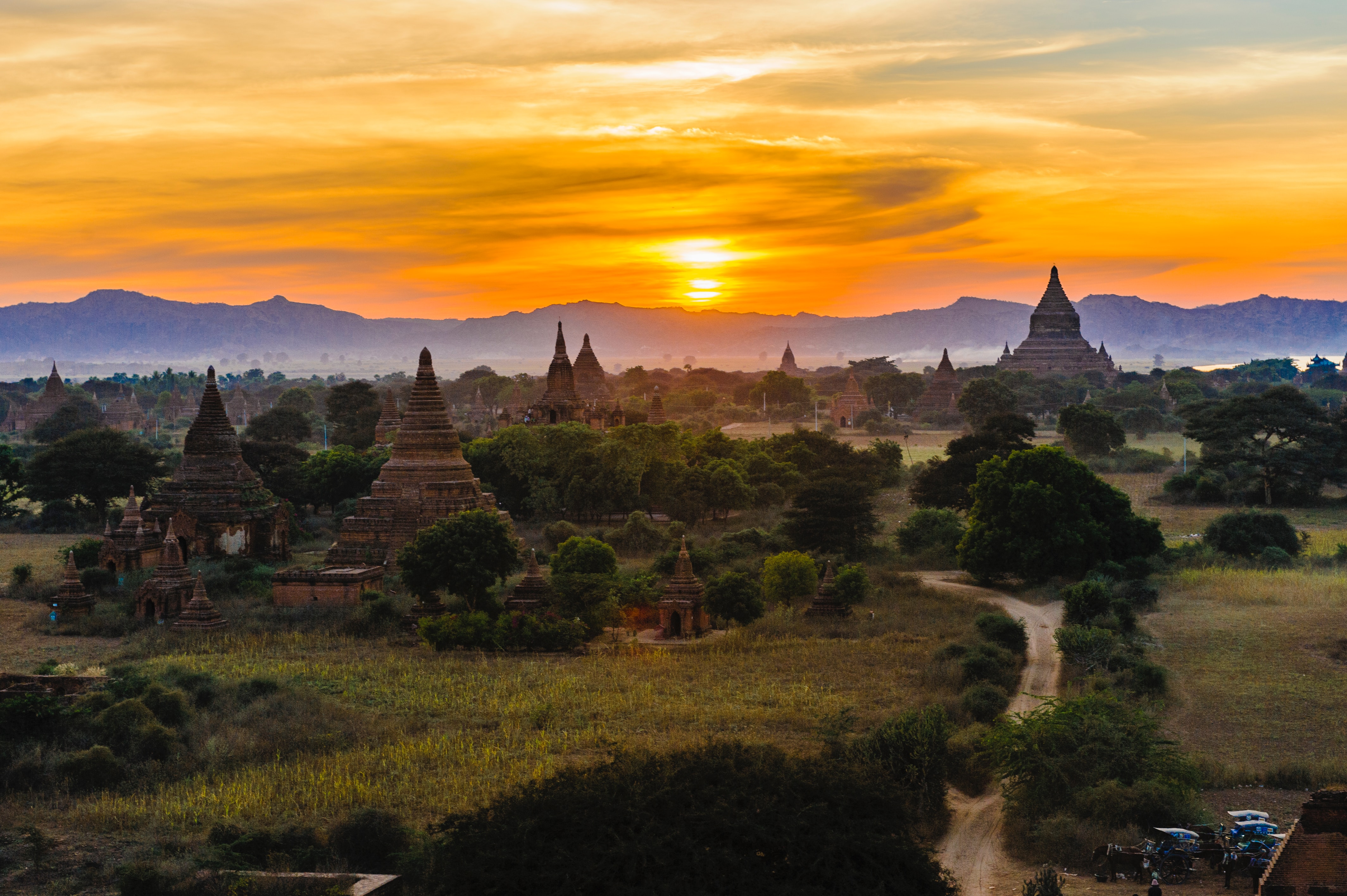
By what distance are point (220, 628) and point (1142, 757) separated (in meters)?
24.8

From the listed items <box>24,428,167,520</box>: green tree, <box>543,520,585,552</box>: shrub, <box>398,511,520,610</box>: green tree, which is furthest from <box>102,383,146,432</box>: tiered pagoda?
<box>398,511,520,610</box>: green tree

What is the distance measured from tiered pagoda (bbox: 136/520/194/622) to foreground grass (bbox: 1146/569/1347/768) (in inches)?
1048

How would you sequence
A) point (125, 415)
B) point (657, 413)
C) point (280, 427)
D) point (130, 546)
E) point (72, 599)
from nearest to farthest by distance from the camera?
point (72, 599)
point (130, 546)
point (657, 413)
point (280, 427)
point (125, 415)

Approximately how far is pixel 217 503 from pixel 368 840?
94.3 feet

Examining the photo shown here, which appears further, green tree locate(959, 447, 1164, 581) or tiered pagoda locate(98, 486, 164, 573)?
tiered pagoda locate(98, 486, 164, 573)

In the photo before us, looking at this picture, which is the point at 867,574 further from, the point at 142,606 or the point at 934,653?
the point at 142,606

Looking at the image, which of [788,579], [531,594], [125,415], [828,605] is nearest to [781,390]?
[125,415]

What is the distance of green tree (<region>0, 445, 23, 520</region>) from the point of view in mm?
59156

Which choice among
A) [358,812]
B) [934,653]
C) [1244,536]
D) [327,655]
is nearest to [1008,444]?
[1244,536]

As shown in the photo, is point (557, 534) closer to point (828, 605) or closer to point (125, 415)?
point (828, 605)

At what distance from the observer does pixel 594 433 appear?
6234cm

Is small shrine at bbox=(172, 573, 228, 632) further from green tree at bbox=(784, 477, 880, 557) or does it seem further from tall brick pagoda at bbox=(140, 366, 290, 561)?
green tree at bbox=(784, 477, 880, 557)

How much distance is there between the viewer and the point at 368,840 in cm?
1841

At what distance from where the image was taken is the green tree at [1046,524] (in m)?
39.5
